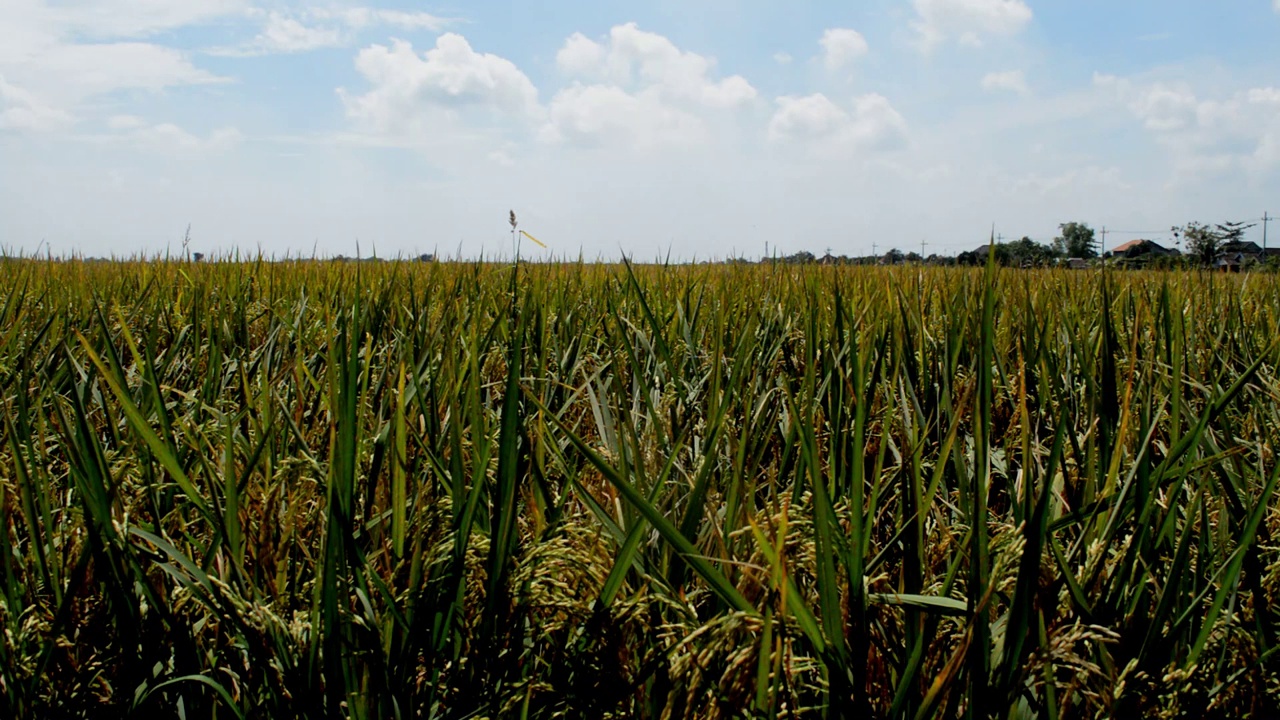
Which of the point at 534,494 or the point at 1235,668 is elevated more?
the point at 534,494

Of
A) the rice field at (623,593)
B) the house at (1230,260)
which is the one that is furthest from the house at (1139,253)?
the rice field at (623,593)

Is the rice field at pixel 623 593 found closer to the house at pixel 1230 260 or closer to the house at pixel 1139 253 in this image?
the house at pixel 1139 253

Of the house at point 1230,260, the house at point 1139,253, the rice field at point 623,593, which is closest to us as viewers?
the rice field at point 623,593

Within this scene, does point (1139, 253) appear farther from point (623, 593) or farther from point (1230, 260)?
point (623, 593)

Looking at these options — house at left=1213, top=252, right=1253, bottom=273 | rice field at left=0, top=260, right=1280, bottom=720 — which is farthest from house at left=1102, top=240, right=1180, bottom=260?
rice field at left=0, top=260, right=1280, bottom=720

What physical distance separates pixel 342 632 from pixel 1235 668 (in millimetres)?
904

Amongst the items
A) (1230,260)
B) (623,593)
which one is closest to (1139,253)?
(1230,260)

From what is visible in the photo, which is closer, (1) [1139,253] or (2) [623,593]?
(2) [623,593]

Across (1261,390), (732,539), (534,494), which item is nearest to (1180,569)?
(732,539)

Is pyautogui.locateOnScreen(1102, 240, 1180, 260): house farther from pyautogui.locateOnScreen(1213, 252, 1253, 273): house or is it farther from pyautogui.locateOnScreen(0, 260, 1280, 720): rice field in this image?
pyautogui.locateOnScreen(0, 260, 1280, 720): rice field

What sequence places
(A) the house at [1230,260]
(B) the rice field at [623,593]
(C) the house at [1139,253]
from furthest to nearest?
(A) the house at [1230,260]
(C) the house at [1139,253]
(B) the rice field at [623,593]

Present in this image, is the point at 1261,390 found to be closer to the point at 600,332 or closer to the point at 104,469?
the point at 600,332

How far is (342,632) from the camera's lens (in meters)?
0.80

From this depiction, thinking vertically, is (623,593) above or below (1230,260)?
below
